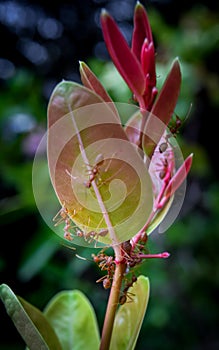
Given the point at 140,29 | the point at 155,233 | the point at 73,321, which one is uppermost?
the point at 140,29

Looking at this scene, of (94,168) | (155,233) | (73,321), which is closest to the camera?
(94,168)

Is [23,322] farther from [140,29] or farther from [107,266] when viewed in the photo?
[140,29]

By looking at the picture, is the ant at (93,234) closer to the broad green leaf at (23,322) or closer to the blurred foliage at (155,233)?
the broad green leaf at (23,322)

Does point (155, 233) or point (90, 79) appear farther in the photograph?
point (155, 233)

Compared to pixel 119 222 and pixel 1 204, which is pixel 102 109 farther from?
pixel 1 204

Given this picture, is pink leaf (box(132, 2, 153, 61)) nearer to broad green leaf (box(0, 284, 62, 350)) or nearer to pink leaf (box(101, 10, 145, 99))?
pink leaf (box(101, 10, 145, 99))

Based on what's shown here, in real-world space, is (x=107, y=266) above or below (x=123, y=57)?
below

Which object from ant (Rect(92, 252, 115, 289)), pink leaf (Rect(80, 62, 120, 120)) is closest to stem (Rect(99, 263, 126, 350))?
ant (Rect(92, 252, 115, 289))

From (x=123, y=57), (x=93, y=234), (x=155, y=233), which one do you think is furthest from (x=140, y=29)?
(x=155, y=233)
